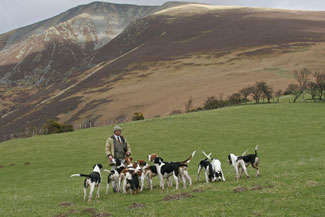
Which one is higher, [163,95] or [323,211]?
[163,95]

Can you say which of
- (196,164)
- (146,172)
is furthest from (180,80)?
(146,172)

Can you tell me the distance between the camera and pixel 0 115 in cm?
19325

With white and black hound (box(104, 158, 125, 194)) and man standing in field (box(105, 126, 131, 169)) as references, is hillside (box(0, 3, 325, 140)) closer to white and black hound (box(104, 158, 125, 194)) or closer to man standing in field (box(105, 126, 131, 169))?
man standing in field (box(105, 126, 131, 169))

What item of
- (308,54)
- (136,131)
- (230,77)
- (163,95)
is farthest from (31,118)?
(308,54)

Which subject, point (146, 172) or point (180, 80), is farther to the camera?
point (180, 80)

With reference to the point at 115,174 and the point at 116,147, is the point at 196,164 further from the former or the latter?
the point at 115,174

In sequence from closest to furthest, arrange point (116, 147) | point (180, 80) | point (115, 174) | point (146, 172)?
point (115, 174) → point (146, 172) → point (116, 147) → point (180, 80)

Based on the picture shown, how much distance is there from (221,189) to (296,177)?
3930 millimetres

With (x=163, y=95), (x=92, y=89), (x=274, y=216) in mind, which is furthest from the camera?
(x=92, y=89)

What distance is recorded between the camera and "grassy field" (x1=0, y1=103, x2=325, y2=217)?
12.4 meters

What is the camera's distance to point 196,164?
33.5 m

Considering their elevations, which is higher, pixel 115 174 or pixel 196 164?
pixel 115 174

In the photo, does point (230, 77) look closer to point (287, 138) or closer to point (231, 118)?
point (231, 118)

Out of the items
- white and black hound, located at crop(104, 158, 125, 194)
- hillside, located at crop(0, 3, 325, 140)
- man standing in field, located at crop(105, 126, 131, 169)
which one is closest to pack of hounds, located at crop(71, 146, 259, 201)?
white and black hound, located at crop(104, 158, 125, 194)
